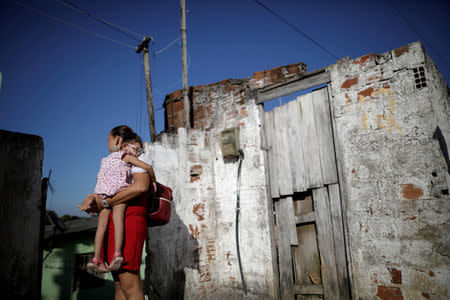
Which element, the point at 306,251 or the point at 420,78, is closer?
the point at 420,78

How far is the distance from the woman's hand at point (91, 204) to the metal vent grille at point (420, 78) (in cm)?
361

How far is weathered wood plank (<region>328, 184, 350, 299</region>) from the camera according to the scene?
351 centimetres

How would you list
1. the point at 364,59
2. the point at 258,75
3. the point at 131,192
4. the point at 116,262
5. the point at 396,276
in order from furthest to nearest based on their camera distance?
the point at 258,75 < the point at 364,59 < the point at 396,276 < the point at 131,192 < the point at 116,262

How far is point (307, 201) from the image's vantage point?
405 centimetres

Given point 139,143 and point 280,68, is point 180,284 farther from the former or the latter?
point 280,68

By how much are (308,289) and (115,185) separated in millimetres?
2939

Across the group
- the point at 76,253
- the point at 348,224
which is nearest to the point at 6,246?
the point at 348,224

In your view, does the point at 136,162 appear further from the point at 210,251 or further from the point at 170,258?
the point at 210,251

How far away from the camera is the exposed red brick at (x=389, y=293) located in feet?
10.3

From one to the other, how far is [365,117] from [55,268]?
1353 centimetres

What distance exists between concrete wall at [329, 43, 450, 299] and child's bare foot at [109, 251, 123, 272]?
2.73m

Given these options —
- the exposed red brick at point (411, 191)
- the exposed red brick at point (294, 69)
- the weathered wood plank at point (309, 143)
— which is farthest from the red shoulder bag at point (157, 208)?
the exposed red brick at point (294, 69)

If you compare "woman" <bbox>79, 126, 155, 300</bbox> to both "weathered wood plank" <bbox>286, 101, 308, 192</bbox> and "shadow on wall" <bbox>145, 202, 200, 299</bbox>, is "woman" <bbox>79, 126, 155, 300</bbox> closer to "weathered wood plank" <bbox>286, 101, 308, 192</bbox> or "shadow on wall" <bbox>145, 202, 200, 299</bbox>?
"shadow on wall" <bbox>145, 202, 200, 299</bbox>

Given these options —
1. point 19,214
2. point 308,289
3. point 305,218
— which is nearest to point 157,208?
point 19,214
